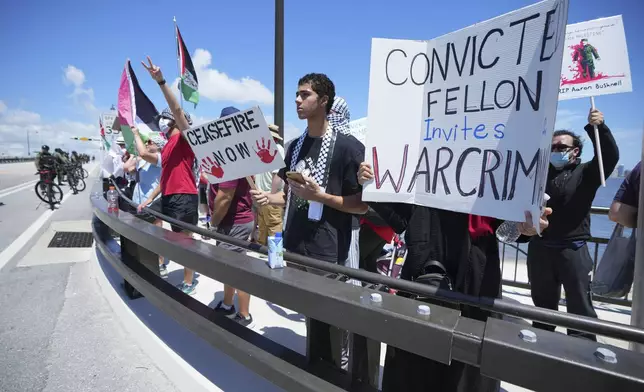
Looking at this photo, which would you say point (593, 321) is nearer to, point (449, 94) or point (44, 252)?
point (449, 94)

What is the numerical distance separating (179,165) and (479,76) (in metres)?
3.40

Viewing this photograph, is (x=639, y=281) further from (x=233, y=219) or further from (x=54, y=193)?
(x=54, y=193)

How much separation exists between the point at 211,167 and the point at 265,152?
57cm

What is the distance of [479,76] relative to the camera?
1414 millimetres

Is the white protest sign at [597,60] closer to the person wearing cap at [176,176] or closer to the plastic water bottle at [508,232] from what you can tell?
the plastic water bottle at [508,232]

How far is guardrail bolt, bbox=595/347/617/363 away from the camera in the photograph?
0.97 meters

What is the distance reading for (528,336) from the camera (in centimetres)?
110

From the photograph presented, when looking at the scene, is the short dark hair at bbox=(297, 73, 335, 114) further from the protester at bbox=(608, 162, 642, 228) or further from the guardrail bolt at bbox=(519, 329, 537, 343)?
the protester at bbox=(608, 162, 642, 228)

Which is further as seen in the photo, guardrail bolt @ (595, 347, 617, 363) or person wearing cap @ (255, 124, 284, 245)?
person wearing cap @ (255, 124, 284, 245)

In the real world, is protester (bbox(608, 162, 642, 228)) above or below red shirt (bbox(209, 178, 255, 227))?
above

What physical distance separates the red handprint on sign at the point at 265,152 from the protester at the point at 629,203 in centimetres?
262

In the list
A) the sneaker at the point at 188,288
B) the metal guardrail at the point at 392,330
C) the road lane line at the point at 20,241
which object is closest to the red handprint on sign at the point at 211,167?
the metal guardrail at the point at 392,330

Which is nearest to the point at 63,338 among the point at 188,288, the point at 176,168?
the point at 188,288

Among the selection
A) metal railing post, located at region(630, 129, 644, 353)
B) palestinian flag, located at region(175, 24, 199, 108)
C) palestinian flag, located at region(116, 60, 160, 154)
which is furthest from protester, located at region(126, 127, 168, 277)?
metal railing post, located at region(630, 129, 644, 353)
